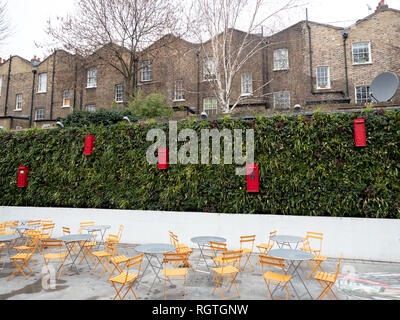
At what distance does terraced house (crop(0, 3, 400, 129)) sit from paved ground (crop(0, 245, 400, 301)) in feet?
33.9

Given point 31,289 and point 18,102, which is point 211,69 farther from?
point 18,102

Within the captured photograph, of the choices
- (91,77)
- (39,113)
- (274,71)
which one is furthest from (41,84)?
(274,71)

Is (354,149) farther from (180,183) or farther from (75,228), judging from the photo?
(75,228)

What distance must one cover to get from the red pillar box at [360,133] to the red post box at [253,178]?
268cm

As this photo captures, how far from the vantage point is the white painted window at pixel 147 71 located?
20578 millimetres

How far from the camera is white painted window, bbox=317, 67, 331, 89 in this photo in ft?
57.6

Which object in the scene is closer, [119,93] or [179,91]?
[179,91]

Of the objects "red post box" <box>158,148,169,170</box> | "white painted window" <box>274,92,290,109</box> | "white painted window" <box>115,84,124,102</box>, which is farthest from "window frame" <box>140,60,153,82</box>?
"red post box" <box>158,148,169,170</box>

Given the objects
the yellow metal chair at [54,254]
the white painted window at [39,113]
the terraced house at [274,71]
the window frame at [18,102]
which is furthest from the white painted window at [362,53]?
the window frame at [18,102]

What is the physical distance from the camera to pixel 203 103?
770 inches

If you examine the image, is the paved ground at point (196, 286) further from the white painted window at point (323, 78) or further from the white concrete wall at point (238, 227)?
the white painted window at point (323, 78)

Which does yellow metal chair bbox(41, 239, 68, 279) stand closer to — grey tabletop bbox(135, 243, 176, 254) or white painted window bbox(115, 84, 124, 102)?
grey tabletop bbox(135, 243, 176, 254)

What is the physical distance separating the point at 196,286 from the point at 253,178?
3.59 meters

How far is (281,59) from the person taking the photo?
18.4 metres
